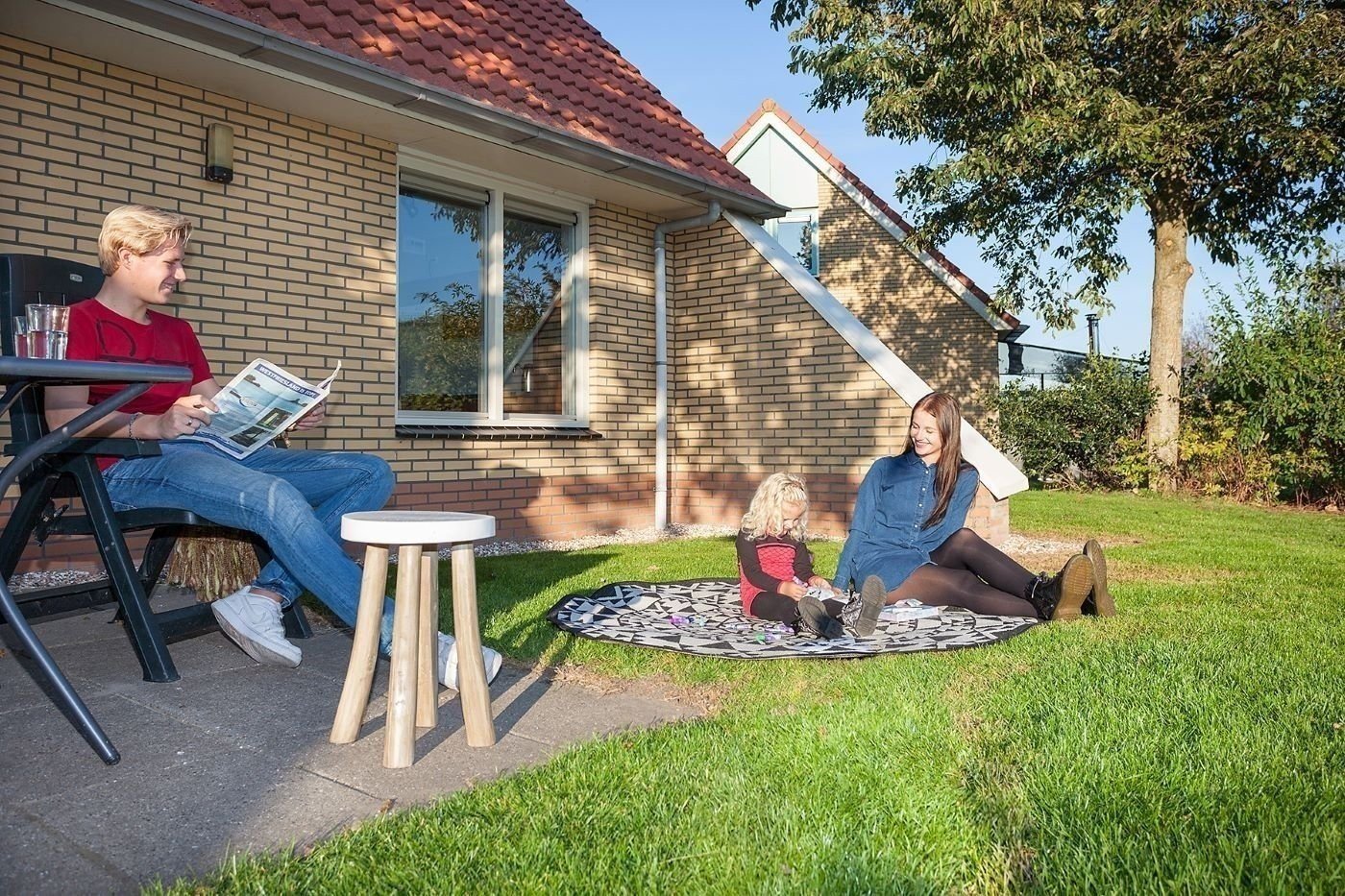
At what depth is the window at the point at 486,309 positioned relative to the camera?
685 centimetres

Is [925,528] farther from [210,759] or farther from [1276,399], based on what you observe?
[1276,399]

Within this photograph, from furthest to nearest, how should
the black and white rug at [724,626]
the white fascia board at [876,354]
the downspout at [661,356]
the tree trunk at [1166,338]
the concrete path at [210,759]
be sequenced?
1. the tree trunk at [1166,338]
2. the downspout at [661,356]
3. the white fascia board at [876,354]
4. the black and white rug at [724,626]
5. the concrete path at [210,759]

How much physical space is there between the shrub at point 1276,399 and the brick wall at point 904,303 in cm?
532

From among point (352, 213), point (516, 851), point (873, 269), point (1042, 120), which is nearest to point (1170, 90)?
point (1042, 120)

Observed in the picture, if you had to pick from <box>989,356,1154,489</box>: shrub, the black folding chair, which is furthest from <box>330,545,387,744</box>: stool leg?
<box>989,356,1154,489</box>: shrub

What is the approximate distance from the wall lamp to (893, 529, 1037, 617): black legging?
435 centimetres

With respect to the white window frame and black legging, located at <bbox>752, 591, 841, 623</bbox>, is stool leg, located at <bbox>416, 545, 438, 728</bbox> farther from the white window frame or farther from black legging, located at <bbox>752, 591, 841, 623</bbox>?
the white window frame

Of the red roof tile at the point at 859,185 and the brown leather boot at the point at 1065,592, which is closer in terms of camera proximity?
the brown leather boot at the point at 1065,592

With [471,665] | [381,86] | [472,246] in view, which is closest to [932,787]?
[471,665]

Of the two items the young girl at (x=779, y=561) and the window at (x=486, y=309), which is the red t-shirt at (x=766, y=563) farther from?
the window at (x=486, y=309)

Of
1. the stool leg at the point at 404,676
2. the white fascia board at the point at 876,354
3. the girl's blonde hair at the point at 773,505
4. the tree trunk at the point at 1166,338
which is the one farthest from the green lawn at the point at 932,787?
the tree trunk at the point at 1166,338

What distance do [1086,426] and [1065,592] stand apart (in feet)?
31.2

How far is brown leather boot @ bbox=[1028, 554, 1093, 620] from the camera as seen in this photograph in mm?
4074

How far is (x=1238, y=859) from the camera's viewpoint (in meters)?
1.79
